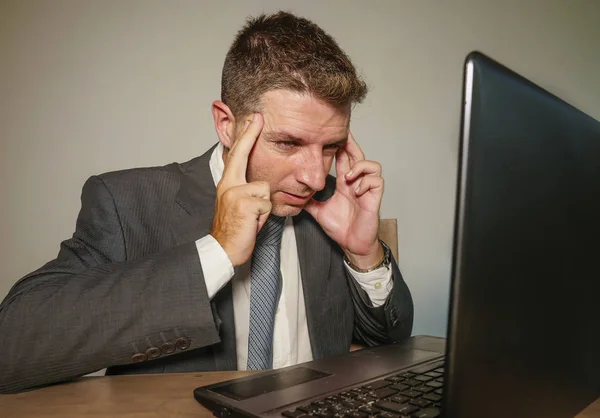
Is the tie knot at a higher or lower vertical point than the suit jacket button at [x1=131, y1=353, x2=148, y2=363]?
higher

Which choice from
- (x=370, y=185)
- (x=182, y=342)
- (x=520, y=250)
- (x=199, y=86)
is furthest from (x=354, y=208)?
(x=520, y=250)

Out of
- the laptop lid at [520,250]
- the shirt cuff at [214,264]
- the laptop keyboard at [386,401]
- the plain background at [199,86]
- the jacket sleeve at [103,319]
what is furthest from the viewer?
the plain background at [199,86]

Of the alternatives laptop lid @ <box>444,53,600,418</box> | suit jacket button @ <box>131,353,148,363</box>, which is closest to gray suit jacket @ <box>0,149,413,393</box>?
suit jacket button @ <box>131,353,148,363</box>

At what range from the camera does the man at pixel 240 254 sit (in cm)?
78

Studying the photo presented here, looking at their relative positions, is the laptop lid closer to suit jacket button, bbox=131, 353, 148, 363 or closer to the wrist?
suit jacket button, bbox=131, 353, 148, 363

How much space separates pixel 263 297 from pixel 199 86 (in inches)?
36.0

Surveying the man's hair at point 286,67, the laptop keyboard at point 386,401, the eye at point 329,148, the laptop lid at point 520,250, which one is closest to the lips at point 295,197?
the eye at point 329,148

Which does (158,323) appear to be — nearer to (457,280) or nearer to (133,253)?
(133,253)

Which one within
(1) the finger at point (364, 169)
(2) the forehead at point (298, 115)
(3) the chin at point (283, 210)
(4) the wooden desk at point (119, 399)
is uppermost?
(2) the forehead at point (298, 115)

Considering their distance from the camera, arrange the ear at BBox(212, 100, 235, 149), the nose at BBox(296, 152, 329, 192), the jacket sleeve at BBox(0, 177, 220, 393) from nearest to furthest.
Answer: the jacket sleeve at BBox(0, 177, 220, 393)
the nose at BBox(296, 152, 329, 192)
the ear at BBox(212, 100, 235, 149)

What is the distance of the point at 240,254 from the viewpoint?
0.92m

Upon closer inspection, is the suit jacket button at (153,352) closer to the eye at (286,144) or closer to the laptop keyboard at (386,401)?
the laptop keyboard at (386,401)

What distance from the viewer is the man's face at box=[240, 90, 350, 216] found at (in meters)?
1.10

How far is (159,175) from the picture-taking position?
121 centimetres
